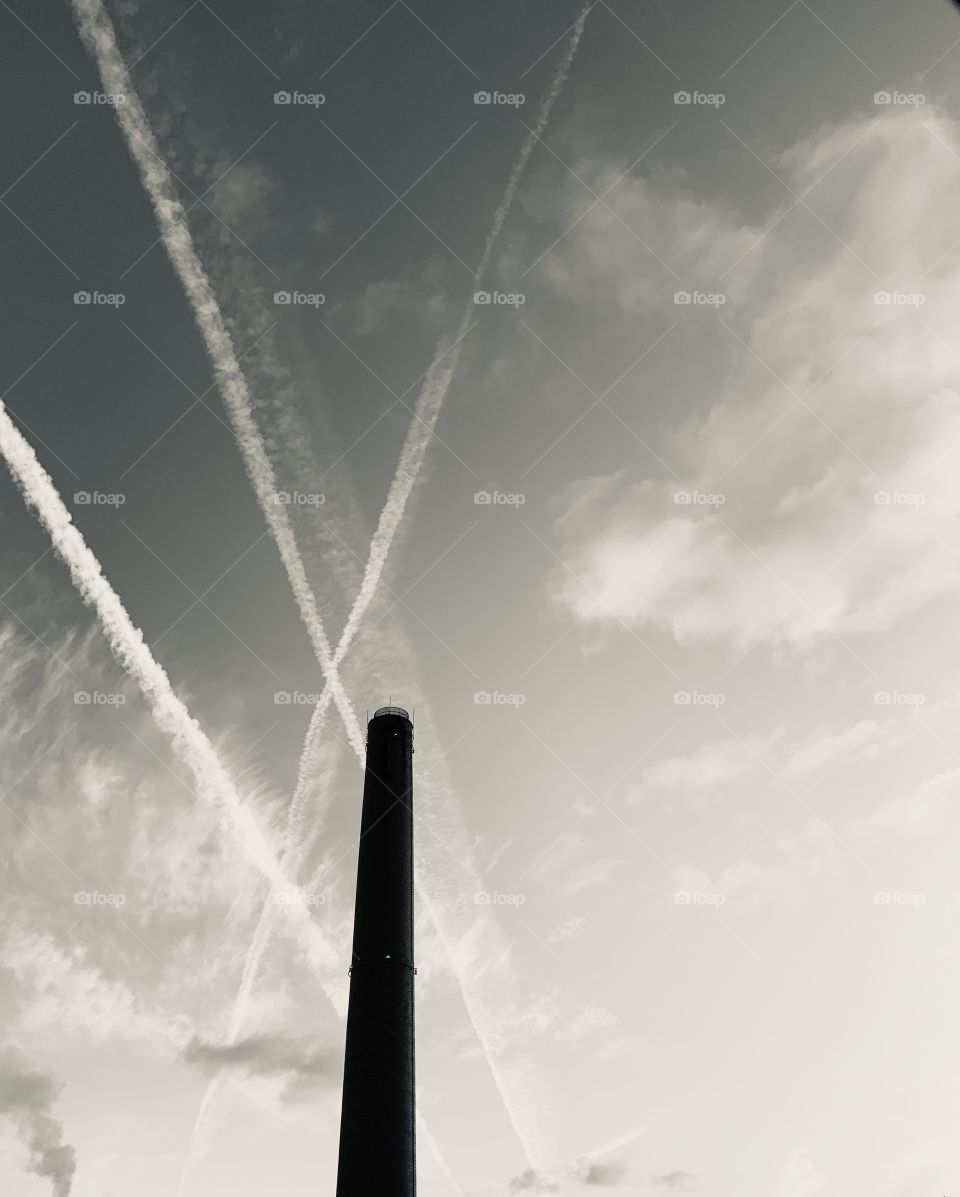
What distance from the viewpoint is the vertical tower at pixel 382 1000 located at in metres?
19.8

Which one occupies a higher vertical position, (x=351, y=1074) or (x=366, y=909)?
(x=366, y=909)

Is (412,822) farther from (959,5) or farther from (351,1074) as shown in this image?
(959,5)

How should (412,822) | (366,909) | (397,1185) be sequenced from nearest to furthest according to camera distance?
1. (397,1185)
2. (366,909)
3. (412,822)

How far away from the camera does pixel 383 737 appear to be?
88.2ft

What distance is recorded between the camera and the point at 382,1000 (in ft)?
71.1

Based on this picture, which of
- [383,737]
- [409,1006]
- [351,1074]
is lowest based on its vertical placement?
[351,1074]

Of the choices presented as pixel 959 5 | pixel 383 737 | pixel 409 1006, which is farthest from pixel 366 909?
pixel 959 5

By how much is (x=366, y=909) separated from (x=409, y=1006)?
9.67 ft

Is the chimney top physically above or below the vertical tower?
above

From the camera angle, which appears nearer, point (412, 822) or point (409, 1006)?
point (409, 1006)

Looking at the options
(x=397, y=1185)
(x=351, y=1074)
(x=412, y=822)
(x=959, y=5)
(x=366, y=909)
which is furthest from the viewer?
(x=412, y=822)

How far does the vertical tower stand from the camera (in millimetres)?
19828

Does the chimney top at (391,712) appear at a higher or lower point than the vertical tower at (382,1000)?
higher

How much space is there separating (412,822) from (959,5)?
2381 centimetres
